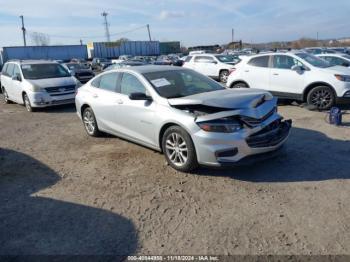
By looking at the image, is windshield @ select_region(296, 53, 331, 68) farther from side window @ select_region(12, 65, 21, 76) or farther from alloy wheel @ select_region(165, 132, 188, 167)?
side window @ select_region(12, 65, 21, 76)

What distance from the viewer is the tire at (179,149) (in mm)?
4914

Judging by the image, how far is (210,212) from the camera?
3.99 meters

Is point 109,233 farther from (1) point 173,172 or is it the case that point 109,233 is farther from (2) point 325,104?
(2) point 325,104

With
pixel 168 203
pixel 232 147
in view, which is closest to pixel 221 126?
pixel 232 147

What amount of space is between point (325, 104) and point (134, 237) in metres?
7.55

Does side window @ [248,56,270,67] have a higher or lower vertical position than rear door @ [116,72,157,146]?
higher

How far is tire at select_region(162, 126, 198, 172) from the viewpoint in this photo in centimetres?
491

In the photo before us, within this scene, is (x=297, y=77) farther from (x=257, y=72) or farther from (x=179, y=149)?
(x=179, y=149)

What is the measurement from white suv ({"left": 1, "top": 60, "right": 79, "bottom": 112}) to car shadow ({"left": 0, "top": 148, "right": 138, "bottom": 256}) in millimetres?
6735

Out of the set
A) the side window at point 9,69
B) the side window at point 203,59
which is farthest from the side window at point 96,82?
the side window at point 203,59

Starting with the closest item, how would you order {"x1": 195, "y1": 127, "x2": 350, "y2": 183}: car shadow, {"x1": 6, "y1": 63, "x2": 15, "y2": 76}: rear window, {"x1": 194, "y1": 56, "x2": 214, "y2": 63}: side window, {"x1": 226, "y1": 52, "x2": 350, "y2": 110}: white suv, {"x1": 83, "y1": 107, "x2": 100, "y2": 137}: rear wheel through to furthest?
{"x1": 195, "y1": 127, "x2": 350, "y2": 183}: car shadow → {"x1": 83, "y1": 107, "x2": 100, "y2": 137}: rear wheel → {"x1": 226, "y1": 52, "x2": 350, "y2": 110}: white suv → {"x1": 6, "y1": 63, "x2": 15, "y2": 76}: rear window → {"x1": 194, "y1": 56, "x2": 214, "y2": 63}: side window

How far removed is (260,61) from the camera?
10.6 meters

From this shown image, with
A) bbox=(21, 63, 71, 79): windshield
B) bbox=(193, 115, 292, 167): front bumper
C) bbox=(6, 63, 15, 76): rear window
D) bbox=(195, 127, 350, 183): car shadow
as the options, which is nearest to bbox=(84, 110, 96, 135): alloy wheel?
bbox=(195, 127, 350, 183): car shadow

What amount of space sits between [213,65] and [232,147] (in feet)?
47.9
